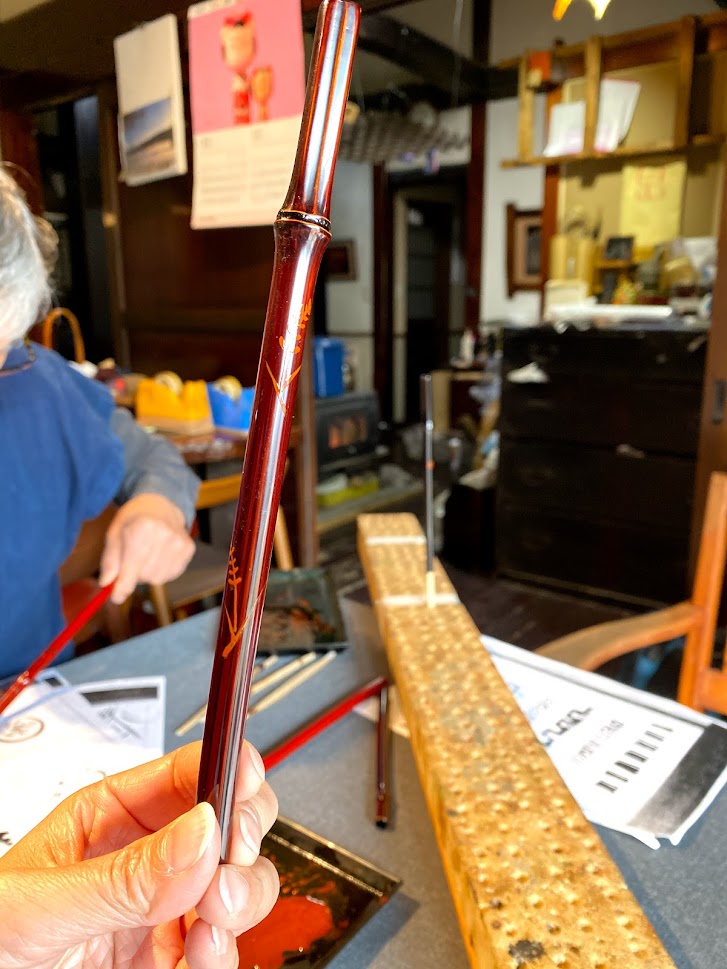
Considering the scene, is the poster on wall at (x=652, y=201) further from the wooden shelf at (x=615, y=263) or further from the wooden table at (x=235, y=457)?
the wooden table at (x=235, y=457)

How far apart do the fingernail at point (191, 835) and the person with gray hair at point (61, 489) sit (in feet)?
1.83

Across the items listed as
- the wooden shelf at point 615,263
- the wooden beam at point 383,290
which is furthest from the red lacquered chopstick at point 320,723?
the wooden beam at point 383,290

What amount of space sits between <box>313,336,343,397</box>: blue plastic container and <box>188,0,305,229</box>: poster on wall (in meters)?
2.36

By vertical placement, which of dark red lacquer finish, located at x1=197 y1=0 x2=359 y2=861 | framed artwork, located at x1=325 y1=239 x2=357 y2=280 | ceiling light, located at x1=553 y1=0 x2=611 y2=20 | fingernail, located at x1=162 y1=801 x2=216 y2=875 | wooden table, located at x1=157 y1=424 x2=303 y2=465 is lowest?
wooden table, located at x1=157 y1=424 x2=303 y2=465

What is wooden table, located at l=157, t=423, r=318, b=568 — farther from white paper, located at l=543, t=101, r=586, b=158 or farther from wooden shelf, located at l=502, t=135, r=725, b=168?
wooden shelf, located at l=502, t=135, r=725, b=168

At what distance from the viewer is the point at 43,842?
1.38 feet

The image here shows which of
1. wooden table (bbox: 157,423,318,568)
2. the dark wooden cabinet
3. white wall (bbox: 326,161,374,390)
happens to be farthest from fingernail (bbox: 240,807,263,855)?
white wall (bbox: 326,161,374,390)

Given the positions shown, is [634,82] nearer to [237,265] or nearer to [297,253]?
[237,265]

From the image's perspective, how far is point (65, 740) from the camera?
71 centimetres

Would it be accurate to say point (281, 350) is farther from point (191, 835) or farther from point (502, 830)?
point (502, 830)

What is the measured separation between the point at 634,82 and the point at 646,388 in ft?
4.36

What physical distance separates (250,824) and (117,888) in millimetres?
67

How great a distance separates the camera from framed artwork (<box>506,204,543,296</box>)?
4516 millimetres

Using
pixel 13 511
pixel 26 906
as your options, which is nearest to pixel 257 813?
pixel 26 906
